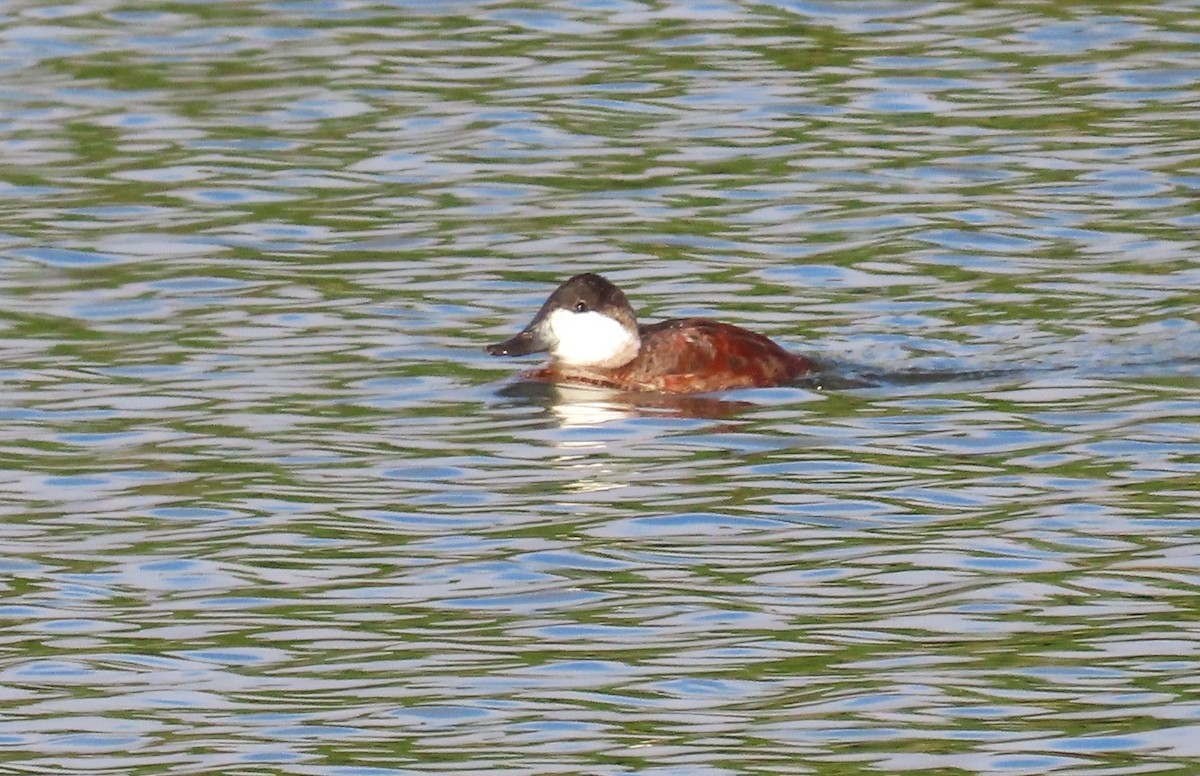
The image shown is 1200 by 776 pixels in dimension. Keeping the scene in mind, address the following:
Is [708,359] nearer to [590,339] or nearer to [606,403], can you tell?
[606,403]

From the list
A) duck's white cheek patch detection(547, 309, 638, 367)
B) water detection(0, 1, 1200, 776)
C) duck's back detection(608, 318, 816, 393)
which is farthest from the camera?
duck's white cheek patch detection(547, 309, 638, 367)

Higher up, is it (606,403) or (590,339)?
(590,339)

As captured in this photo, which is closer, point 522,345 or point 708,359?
point 708,359

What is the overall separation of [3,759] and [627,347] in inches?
234

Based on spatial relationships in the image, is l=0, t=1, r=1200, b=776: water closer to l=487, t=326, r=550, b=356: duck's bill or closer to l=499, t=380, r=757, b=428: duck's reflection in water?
l=499, t=380, r=757, b=428: duck's reflection in water

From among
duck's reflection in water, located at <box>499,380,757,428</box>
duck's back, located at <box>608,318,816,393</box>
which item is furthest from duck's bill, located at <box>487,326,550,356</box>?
duck's back, located at <box>608,318,816,393</box>

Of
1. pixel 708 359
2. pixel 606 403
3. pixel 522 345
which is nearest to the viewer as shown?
pixel 708 359

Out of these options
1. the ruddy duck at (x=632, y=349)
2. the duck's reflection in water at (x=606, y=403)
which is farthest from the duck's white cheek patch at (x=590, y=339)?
the duck's reflection in water at (x=606, y=403)

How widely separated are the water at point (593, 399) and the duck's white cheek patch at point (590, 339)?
0.68ft

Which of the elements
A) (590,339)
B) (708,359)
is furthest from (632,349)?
(708,359)

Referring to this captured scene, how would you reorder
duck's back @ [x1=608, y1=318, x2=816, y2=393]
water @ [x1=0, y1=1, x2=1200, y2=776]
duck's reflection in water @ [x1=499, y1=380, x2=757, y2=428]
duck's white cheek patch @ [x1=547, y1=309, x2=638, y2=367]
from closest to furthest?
water @ [x1=0, y1=1, x2=1200, y2=776] → duck's reflection in water @ [x1=499, y1=380, x2=757, y2=428] → duck's back @ [x1=608, y1=318, x2=816, y2=393] → duck's white cheek patch @ [x1=547, y1=309, x2=638, y2=367]

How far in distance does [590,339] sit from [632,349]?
0.21 m

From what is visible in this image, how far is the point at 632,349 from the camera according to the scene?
517 inches

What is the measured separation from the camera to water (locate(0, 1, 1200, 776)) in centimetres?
800
